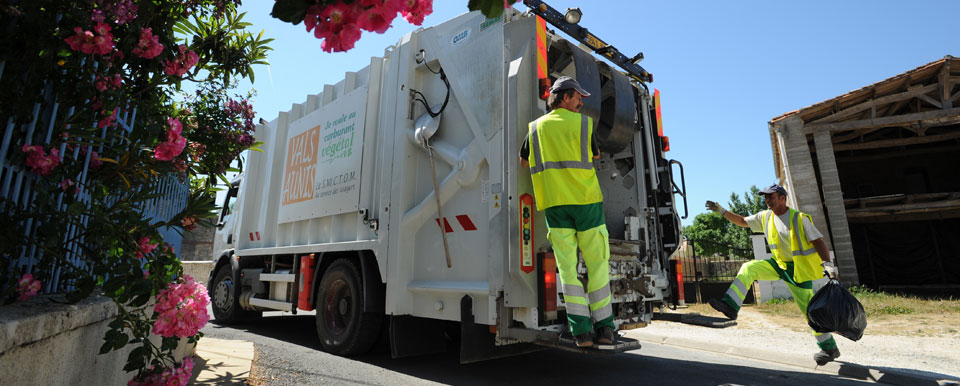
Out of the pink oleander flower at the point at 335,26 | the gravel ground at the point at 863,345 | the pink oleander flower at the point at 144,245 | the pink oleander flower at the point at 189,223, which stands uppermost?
the pink oleander flower at the point at 335,26

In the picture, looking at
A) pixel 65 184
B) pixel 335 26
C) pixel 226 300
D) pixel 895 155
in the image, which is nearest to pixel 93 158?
pixel 65 184

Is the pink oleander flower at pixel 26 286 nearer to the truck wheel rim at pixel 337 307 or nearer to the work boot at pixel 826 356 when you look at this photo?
the truck wheel rim at pixel 337 307

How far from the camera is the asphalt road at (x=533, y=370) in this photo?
3937mm

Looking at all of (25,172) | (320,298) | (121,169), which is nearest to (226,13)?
(121,169)

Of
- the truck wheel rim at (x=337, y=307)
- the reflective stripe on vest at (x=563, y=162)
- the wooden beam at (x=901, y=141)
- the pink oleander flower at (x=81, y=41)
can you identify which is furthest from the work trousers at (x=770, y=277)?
the wooden beam at (x=901, y=141)

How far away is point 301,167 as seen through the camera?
600 centimetres

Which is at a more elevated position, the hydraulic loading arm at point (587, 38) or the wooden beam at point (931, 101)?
the wooden beam at point (931, 101)

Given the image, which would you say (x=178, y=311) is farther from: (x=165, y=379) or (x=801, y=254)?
(x=801, y=254)

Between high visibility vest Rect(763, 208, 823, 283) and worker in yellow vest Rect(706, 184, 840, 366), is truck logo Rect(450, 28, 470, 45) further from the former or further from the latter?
high visibility vest Rect(763, 208, 823, 283)

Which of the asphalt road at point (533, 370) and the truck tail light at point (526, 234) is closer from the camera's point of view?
the truck tail light at point (526, 234)

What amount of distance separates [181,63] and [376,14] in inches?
55.8

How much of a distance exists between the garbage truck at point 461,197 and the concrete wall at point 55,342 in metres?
2.17

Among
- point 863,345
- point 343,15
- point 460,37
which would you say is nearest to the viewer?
point 343,15

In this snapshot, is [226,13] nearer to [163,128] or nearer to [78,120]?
[163,128]
